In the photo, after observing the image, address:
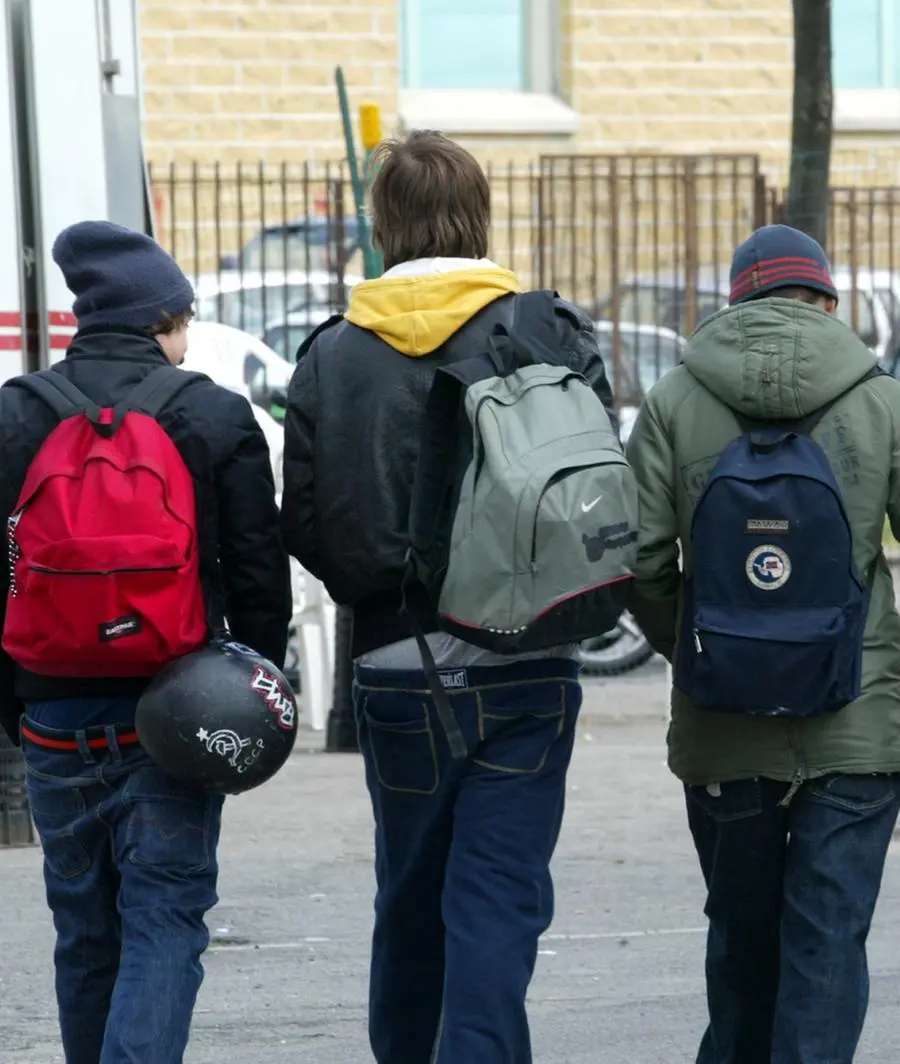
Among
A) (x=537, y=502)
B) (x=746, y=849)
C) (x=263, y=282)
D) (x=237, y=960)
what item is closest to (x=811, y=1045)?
(x=746, y=849)

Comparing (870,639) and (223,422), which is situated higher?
(223,422)

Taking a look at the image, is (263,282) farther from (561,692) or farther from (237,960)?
(561,692)

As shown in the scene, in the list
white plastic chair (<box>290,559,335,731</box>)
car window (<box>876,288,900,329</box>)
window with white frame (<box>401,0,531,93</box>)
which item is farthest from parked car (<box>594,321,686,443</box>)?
window with white frame (<box>401,0,531,93</box>)

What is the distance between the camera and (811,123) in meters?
9.87

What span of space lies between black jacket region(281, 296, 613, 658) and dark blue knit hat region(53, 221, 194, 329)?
318 mm

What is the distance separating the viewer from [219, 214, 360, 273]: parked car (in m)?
15.4

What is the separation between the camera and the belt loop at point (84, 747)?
456 cm

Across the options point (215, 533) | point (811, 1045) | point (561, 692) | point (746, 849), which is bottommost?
point (811, 1045)

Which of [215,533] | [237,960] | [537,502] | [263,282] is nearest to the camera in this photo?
[537,502]

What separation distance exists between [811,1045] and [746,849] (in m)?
0.38

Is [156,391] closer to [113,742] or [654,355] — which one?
[113,742]

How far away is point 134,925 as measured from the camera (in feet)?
14.7

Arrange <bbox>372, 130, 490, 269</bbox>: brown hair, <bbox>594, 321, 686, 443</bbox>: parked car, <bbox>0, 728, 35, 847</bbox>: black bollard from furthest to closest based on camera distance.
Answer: <bbox>594, 321, 686, 443</bbox>: parked car, <bbox>0, 728, 35, 847</bbox>: black bollard, <bbox>372, 130, 490, 269</bbox>: brown hair

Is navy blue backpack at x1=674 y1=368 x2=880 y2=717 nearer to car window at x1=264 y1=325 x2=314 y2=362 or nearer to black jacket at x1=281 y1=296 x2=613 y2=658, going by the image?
black jacket at x1=281 y1=296 x2=613 y2=658
